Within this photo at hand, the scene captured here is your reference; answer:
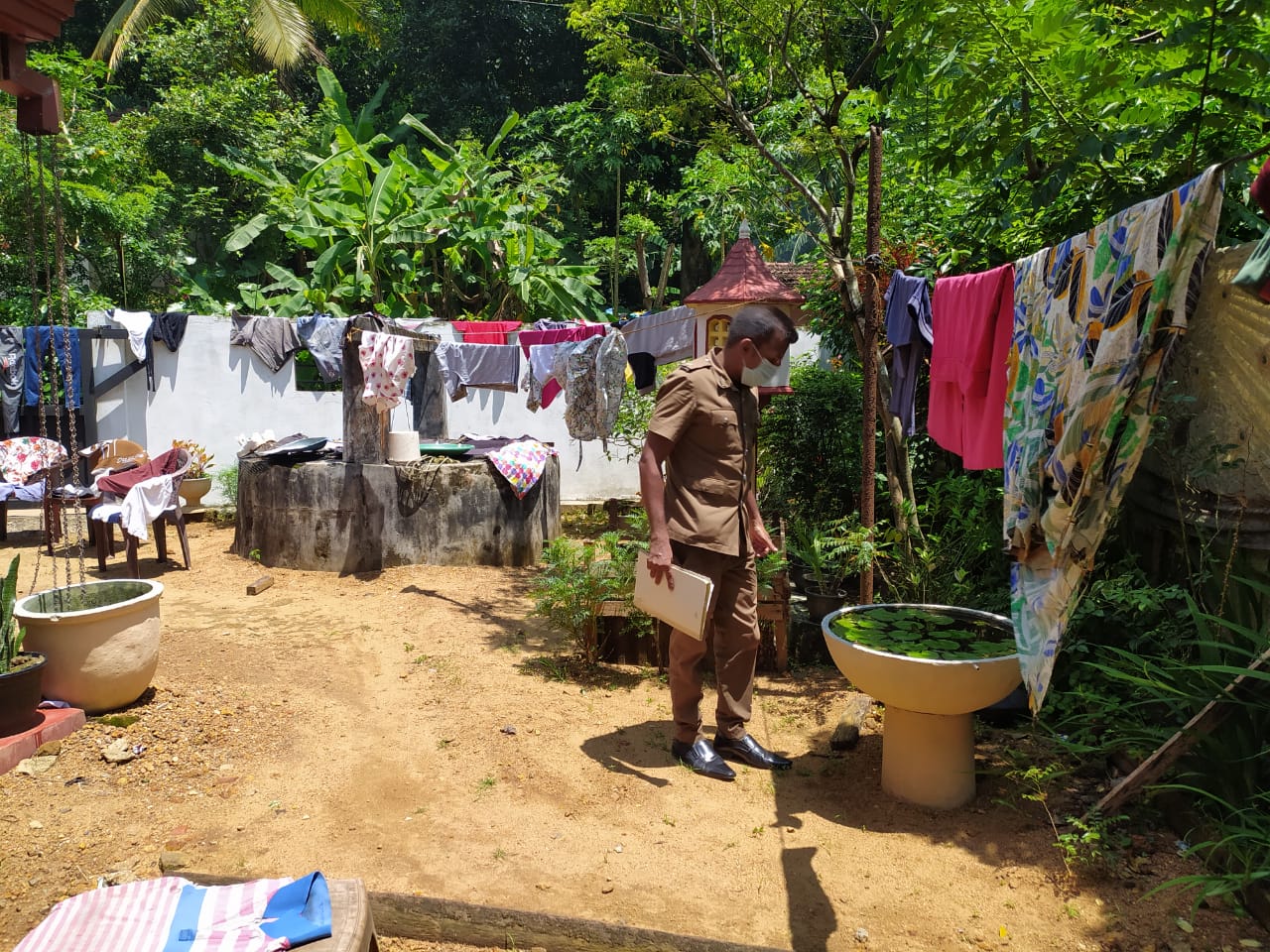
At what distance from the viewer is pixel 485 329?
11.9m

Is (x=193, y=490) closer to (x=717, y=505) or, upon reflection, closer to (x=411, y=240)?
(x=411, y=240)

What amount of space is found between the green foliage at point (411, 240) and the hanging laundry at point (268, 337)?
189 centimetres

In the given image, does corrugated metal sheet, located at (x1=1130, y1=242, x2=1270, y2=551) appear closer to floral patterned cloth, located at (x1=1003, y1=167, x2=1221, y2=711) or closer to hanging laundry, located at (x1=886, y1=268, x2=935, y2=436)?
floral patterned cloth, located at (x1=1003, y1=167, x2=1221, y2=711)

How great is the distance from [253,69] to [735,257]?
16525 millimetres

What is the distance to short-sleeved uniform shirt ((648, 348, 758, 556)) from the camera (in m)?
3.84

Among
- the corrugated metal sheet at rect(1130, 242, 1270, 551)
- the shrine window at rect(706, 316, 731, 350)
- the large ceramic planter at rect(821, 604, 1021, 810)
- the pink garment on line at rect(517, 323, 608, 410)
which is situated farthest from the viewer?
the pink garment on line at rect(517, 323, 608, 410)

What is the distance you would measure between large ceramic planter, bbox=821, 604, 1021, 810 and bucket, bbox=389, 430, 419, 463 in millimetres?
5385

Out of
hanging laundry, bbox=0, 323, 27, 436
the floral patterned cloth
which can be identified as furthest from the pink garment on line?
hanging laundry, bbox=0, 323, 27, 436

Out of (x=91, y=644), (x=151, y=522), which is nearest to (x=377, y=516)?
(x=151, y=522)

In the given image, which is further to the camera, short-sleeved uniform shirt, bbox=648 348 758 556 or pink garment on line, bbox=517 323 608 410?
pink garment on line, bbox=517 323 608 410

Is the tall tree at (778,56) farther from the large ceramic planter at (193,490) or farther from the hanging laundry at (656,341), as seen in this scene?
the large ceramic planter at (193,490)

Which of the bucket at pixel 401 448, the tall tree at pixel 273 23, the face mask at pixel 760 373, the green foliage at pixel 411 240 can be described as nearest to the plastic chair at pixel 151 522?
the bucket at pixel 401 448

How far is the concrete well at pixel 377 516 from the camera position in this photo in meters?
8.07

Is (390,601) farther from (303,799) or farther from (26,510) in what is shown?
(26,510)
